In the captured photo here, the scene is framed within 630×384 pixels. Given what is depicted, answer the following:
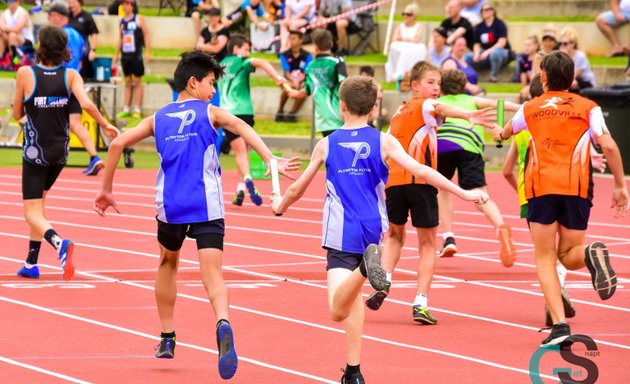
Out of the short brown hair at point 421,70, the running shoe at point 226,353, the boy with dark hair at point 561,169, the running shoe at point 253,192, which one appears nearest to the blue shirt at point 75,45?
the running shoe at point 253,192

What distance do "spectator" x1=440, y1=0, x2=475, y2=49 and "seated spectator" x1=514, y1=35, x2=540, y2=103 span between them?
107cm

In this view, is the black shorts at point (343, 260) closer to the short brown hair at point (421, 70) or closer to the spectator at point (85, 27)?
the short brown hair at point (421, 70)

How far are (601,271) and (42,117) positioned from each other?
5.01 meters

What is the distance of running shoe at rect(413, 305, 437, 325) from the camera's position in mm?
9969

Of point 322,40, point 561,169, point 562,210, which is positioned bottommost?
point 562,210

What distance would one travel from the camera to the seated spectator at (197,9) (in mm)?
31484

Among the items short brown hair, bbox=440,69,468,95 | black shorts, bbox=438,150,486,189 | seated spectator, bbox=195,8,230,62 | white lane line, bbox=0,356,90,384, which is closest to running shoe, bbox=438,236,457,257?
black shorts, bbox=438,150,486,189

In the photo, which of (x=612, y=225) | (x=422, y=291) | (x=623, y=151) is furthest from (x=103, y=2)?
(x=422, y=291)

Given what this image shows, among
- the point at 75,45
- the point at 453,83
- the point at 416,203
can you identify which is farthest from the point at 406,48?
the point at 416,203

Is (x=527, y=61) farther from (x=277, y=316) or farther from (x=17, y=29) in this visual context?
(x=277, y=316)

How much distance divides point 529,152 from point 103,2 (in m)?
28.0

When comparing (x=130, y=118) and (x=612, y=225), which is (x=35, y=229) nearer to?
(x=612, y=225)

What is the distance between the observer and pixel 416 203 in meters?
10.5

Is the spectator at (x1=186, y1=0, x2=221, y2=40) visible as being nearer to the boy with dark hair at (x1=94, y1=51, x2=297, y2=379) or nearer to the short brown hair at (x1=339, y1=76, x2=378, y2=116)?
the boy with dark hair at (x1=94, y1=51, x2=297, y2=379)
